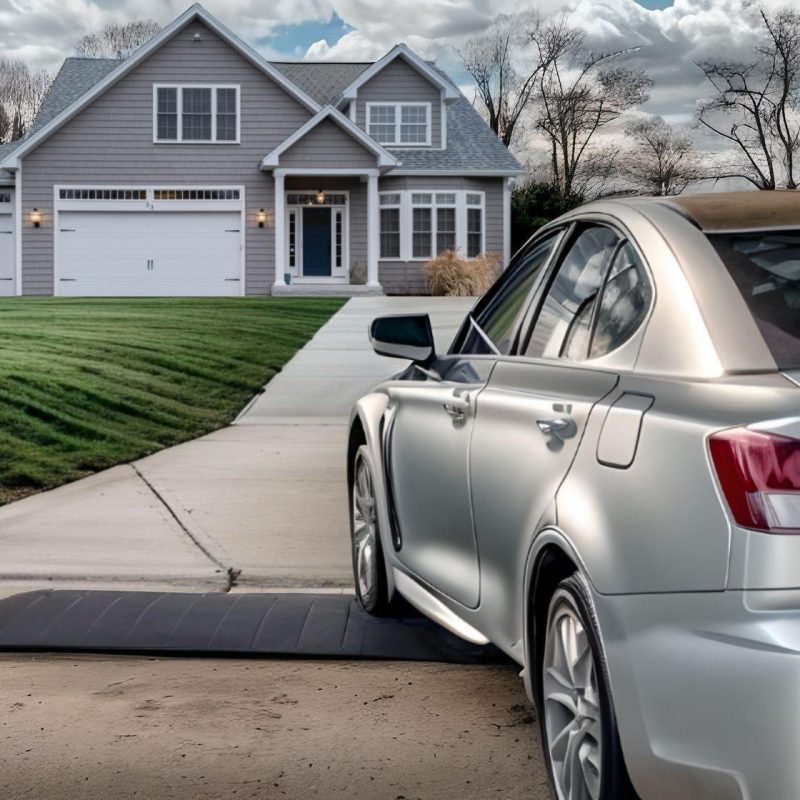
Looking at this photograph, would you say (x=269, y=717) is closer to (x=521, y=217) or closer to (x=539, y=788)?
(x=539, y=788)

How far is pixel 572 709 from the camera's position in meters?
3.51

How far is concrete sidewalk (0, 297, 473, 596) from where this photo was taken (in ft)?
23.6

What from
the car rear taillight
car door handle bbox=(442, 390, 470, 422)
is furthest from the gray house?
the car rear taillight

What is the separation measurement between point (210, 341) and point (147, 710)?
14311mm

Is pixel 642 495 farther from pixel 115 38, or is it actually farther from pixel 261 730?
pixel 115 38

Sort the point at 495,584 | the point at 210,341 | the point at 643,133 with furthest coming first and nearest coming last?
the point at 643,133 → the point at 210,341 → the point at 495,584

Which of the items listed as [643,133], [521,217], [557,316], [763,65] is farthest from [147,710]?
[643,133]

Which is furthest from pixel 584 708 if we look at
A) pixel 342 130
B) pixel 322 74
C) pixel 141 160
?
pixel 322 74

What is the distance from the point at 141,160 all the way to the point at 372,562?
30416 millimetres

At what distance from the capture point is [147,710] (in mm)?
5008

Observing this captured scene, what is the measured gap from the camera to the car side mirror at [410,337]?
5.44m

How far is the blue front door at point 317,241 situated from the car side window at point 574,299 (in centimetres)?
3203

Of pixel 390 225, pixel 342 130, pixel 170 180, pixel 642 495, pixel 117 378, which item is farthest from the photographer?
pixel 390 225

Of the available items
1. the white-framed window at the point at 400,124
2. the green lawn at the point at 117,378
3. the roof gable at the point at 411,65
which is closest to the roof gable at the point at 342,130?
the roof gable at the point at 411,65
